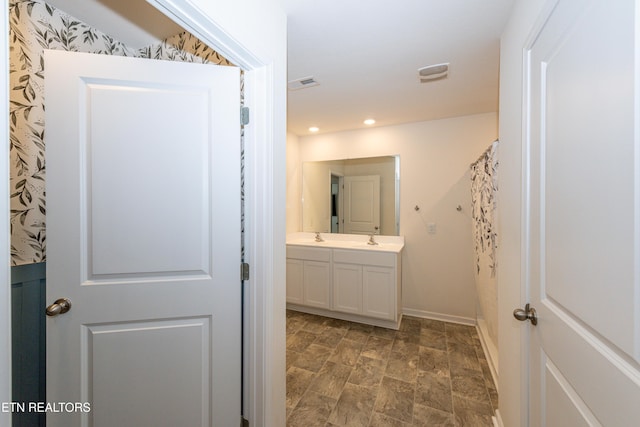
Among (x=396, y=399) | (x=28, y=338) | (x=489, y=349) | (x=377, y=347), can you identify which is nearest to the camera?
(x=28, y=338)

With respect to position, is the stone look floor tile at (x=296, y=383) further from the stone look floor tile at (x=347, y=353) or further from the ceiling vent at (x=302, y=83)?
the ceiling vent at (x=302, y=83)

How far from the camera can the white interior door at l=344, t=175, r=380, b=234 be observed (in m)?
3.21

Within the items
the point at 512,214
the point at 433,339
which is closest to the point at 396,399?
the point at 433,339

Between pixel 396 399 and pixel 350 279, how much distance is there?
123 cm

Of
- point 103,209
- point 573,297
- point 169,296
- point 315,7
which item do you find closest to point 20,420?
point 169,296

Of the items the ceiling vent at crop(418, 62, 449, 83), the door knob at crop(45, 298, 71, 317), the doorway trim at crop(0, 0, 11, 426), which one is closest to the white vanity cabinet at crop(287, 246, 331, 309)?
the ceiling vent at crop(418, 62, 449, 83)

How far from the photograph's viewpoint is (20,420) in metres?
1.14

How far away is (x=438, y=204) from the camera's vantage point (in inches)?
115

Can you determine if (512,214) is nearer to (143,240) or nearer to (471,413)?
(471,413)

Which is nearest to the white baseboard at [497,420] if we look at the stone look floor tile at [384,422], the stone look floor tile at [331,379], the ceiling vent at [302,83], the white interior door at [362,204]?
the stone look floor tile at [384,422]

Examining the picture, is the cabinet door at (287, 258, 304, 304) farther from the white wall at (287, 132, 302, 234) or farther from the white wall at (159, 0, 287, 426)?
the white wall at (159, 0, 287, 426)

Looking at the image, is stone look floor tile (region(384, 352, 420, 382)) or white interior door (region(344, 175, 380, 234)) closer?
stone look floor tile (region(384, 352, 420, 382))

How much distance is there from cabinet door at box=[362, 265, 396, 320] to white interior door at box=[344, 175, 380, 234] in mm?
655

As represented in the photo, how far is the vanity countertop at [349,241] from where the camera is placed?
285cm
